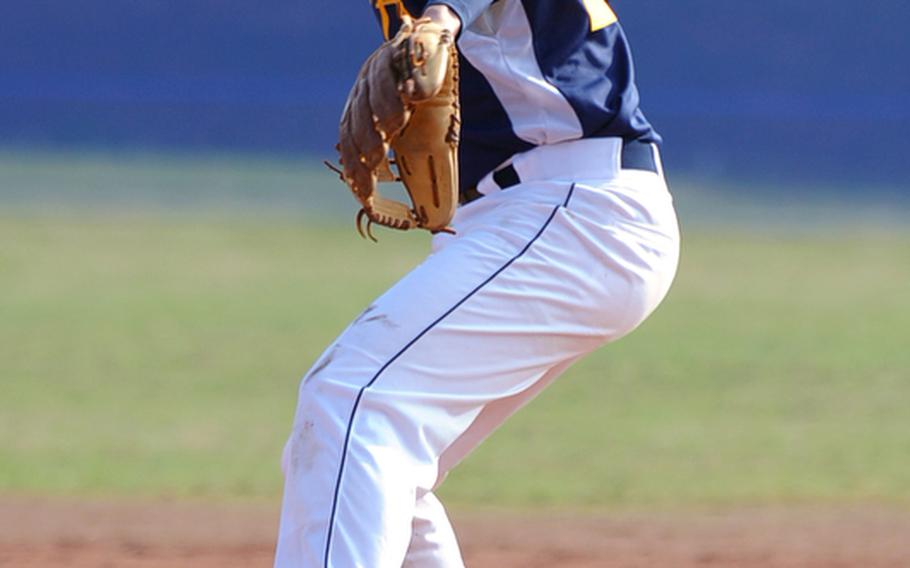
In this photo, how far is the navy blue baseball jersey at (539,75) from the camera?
7.71 feet

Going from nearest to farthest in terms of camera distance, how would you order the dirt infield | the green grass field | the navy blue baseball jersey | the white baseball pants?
the white baseball pants, the navy blue baseball jersey, the dirt infield, the green grass field

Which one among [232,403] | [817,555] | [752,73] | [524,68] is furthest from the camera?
[752,73]

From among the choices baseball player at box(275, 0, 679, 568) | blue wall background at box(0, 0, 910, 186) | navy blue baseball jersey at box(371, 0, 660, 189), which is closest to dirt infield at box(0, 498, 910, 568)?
baseball player at box(275, 0, 679, 568)

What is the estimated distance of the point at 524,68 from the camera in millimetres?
2350

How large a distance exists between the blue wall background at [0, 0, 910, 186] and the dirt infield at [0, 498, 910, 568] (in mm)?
11214

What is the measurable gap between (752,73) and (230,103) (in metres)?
5.83

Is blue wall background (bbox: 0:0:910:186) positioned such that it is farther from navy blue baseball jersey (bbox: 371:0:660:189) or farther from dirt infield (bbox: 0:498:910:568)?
navy blue baseball jersey (bbox: 371:0:660:189)

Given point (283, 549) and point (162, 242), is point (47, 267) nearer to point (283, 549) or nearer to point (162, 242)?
point (162, 242)

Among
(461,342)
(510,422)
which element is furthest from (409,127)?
(510,422)

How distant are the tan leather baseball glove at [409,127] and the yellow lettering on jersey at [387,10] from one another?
15 cm

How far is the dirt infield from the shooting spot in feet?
12.6

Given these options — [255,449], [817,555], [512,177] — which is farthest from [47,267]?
[512,177]

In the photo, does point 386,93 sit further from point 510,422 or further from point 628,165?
point 510,422

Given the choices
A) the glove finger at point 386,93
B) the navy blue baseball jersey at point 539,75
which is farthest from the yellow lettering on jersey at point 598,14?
the glove finger at point 386,93
